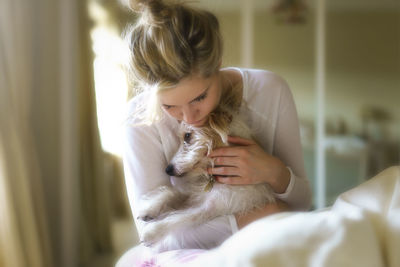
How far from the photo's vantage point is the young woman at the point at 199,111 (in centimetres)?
79

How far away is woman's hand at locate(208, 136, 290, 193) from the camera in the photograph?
0.96 m

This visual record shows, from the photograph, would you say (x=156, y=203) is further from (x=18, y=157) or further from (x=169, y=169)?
(x=18, y=157)

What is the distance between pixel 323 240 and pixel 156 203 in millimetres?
520

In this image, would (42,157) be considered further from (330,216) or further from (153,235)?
(330,216)

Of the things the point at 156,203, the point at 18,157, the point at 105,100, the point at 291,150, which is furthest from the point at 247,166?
the point at 18,157

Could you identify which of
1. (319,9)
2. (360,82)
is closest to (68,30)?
(319,9)

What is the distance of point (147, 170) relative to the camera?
1016mm

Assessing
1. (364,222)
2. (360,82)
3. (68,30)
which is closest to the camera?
(364,222)

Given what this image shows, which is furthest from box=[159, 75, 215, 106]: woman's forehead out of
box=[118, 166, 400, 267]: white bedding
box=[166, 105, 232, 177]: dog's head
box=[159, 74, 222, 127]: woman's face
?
box=[118, 166, 400, 267]: white bedding

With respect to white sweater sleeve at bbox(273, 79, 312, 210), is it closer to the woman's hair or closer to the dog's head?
the dog's head

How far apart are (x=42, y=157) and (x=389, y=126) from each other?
174 centimetres

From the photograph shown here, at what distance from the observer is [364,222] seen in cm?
64

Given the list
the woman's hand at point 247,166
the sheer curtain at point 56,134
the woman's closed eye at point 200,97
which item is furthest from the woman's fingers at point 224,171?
the sheer curtain at point 56,134

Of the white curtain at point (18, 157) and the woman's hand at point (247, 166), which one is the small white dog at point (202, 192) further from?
the white curtain at point (18, 157)
